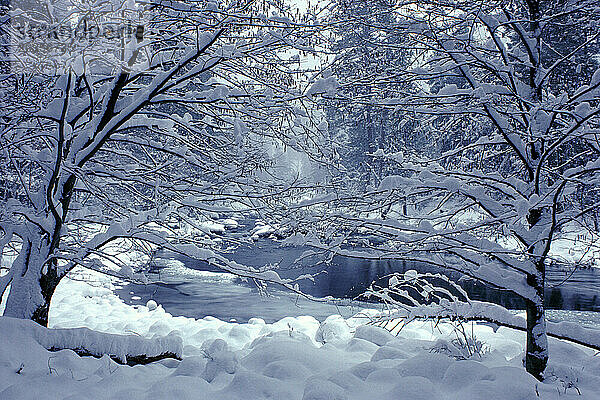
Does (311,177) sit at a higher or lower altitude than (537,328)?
higher

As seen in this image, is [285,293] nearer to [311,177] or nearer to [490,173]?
[311,177]

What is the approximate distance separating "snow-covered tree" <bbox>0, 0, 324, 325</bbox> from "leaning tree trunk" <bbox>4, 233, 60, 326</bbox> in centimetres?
1

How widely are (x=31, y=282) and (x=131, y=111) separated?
2067 mm

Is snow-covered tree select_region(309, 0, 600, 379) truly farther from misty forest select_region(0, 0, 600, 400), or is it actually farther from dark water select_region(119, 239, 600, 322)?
dark water select_region(119, 239, 600, 322)

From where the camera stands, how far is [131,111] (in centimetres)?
416

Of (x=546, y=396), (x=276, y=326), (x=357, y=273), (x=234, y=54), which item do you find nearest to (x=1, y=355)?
(x=234, y=54)

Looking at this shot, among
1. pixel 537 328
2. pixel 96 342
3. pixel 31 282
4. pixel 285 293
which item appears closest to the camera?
pixel 537 328

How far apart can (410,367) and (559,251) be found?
774 inches

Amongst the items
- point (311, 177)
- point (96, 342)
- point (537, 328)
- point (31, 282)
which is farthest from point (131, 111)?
point (537, 328)

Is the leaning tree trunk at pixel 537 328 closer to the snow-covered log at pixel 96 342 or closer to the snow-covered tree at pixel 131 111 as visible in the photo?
the snow-covered tree at pixel 131 111

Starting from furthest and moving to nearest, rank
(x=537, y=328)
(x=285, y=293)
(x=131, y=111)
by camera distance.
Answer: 1. (x=285, y=293)
2. (x=131, y=111)
3. (x=537, y=328)

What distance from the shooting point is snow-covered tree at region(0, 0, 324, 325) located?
358 cm

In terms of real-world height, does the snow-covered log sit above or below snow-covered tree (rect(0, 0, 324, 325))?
below

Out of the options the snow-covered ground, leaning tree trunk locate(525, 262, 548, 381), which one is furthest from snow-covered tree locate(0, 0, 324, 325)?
leaning tree trunk locate(525, 262, 548, 381)
